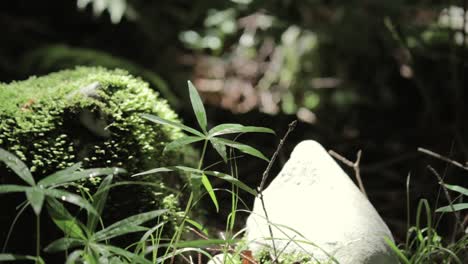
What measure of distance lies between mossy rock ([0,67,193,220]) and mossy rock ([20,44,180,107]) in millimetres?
1588

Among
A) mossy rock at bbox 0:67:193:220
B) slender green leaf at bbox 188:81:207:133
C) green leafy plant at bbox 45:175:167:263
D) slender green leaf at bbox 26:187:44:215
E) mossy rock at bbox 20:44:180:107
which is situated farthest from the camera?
mossy rock at bbox 20:44:180:107

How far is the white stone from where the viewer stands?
163 cm

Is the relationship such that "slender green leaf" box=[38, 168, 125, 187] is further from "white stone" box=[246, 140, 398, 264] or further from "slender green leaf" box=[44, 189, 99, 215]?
"white stone" box=[246, 140, 398, 264]

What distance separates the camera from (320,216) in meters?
1.71

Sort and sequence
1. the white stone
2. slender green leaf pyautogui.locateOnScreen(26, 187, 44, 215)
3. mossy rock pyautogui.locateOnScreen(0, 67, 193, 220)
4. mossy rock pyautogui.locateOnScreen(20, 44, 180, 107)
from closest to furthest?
slender green leaf pyautogui.locateOnScreen(26, 187, 44, 215)
the white stone
mossy rock pyautogui.locateOnScreen(0, 67, 193, 220)
mossy rock pyautogui.locateOnScreen(20, 44, 180, 107)

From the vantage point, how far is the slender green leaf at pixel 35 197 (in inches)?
45.7

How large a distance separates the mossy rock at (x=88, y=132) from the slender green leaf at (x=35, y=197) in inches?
19.5

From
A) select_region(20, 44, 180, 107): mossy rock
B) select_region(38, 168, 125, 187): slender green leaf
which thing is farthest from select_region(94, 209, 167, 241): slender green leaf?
select_region(20, 44, 180, 107): mossy rock

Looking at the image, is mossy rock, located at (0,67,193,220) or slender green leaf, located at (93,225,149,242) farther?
mossy rock, located at (0,67,193,220)

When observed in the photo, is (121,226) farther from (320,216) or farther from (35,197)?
(320,216)

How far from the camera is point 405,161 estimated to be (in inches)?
140

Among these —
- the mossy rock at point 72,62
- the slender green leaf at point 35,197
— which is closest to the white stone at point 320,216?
the slender green leaf at point 35,197

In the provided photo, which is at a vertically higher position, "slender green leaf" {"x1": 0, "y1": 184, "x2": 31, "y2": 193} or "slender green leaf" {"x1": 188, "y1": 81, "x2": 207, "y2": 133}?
"slender green leaf" {"x1": 188, "y1": 81, "x2": 207, "y2": 133}

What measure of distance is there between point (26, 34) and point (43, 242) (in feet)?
10.1
